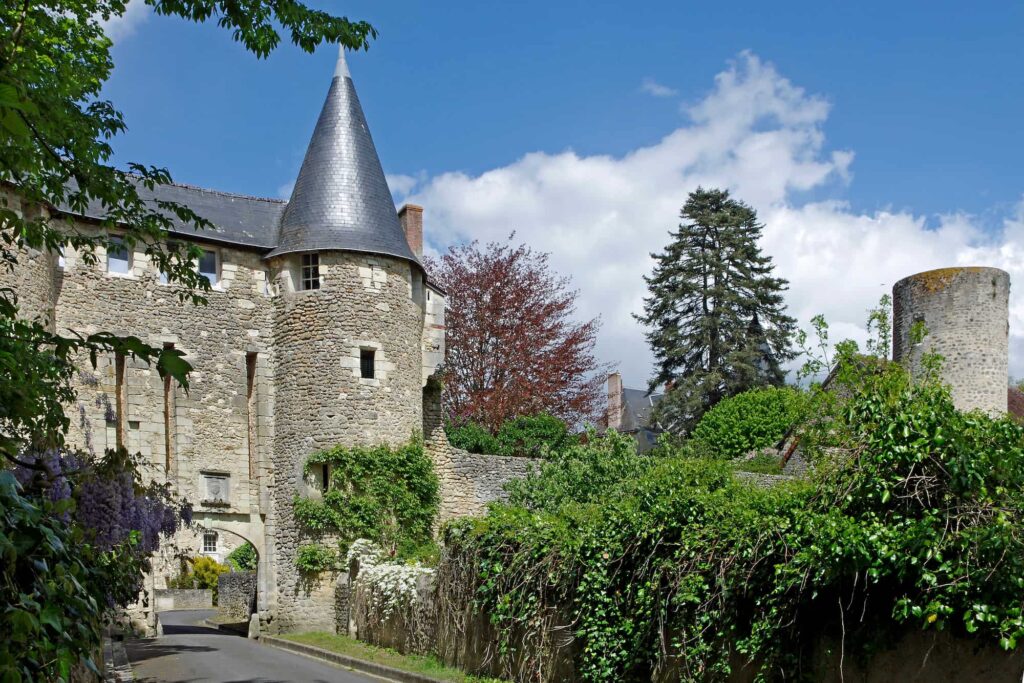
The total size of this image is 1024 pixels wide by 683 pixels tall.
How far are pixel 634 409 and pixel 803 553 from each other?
4639 cm

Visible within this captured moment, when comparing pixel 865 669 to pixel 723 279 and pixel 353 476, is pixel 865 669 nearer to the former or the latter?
pixel 353 476

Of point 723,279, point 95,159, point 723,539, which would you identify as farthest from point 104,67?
point 723,279

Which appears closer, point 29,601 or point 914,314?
point 29,601

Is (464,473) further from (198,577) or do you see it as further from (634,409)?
(634,409)

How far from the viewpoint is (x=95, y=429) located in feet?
65.6

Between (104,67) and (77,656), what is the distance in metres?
10.7

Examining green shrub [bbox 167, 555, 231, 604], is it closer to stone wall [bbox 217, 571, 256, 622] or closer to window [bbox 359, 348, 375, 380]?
stone wall [bbox 217, 571, 256, 622]

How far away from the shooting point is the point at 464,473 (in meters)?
23.0

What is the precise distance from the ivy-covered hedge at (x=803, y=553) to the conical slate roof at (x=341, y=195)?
11.7 meters

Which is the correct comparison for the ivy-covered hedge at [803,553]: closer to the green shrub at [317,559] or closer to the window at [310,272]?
the green shrub at [317,559]

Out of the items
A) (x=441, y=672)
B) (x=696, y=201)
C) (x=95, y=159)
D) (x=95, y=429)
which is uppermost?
(x=696, y=201)

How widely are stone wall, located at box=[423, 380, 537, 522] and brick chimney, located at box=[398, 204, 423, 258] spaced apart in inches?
156

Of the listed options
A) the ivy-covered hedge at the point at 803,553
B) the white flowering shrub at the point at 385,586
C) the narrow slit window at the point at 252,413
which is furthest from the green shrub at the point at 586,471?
the ivy-covered hedge at the point at 803,553

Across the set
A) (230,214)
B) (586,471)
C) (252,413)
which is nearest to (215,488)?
(252,413)
